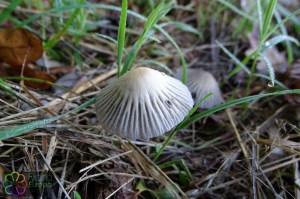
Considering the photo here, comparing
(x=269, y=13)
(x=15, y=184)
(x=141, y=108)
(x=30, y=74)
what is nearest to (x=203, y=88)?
(x=269, y=13)

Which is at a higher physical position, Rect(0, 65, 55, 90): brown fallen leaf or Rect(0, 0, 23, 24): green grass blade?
Rect(0, 0, 23, 24): green grass blade

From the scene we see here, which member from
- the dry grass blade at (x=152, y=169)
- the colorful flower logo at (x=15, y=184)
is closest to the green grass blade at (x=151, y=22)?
the dry grass blade at (x=152, y=169)

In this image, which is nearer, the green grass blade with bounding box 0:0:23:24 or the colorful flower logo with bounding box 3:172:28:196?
the colorful flower logo with bounding box 3:172:28:196

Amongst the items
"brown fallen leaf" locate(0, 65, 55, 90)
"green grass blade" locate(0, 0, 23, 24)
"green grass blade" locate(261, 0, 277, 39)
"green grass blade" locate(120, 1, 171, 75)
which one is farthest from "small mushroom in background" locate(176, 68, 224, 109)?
"green grass blade" locate(0, 0, 23, 24)

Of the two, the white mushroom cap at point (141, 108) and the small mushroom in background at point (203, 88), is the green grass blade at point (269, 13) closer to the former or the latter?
the small mushroom in background at point (203, 88)

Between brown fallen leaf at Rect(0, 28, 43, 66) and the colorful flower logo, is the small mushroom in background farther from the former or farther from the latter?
the colorful flower logo

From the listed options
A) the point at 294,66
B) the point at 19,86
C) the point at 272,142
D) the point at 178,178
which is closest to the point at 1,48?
the point at 19,86

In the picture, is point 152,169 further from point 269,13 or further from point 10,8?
point 10,8
